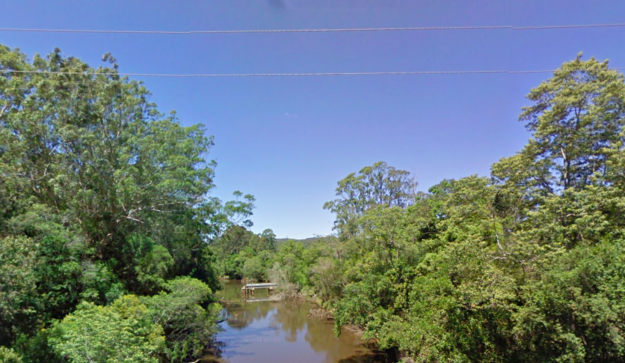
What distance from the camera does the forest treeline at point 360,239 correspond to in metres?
7.71

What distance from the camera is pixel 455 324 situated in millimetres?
9625

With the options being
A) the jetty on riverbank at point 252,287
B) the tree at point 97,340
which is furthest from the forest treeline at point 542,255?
the jetty on riverbank at point 252,287

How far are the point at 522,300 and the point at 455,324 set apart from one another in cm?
196

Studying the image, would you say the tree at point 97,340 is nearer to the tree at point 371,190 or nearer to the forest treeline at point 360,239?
the forest treeline at point 360,239

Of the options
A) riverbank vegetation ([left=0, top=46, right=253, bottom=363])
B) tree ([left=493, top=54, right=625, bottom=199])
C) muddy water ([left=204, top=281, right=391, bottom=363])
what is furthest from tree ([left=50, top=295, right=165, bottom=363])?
tree ([left=493, top=54, right=625, bottom=199])

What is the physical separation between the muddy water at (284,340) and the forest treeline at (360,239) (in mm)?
2330

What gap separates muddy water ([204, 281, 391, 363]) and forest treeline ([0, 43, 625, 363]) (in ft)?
7.65

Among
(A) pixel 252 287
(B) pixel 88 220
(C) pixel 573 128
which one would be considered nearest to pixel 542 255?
(C) pixel 573 128

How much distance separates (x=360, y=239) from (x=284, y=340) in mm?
7443

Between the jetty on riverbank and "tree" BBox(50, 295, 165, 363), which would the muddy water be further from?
"tree" BBox(50, 295, 165, 363)

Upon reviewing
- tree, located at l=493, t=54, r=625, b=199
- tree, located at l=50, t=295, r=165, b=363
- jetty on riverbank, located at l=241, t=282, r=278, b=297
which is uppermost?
tree, located at l=493, t=54, r=625, b=199

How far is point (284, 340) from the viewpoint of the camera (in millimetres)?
18375

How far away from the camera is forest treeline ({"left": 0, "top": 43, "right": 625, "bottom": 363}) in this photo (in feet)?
25.3

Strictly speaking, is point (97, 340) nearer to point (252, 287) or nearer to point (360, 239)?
point (360, 239)
